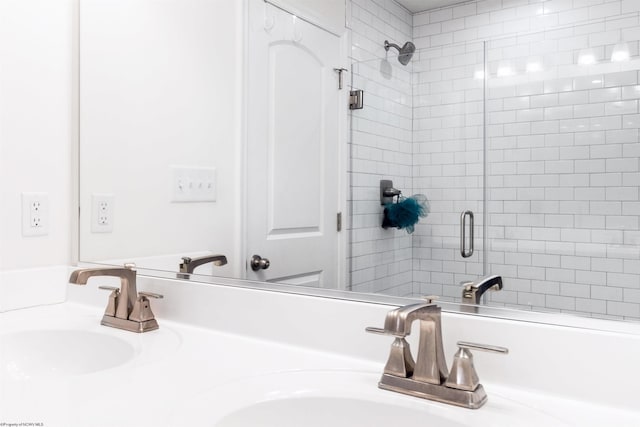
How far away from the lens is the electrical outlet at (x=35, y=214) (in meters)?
1.48

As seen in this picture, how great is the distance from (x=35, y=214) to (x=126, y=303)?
469mm

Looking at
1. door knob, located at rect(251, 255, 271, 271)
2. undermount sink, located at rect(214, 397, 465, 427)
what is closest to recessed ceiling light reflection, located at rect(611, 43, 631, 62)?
undermount sink, located at rect(214, 397, 465, 427)

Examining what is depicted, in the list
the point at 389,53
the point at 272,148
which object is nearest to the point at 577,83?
the point at 389,53

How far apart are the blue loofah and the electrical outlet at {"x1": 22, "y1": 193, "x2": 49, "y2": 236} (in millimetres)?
1082

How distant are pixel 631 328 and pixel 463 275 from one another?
0.28 metres

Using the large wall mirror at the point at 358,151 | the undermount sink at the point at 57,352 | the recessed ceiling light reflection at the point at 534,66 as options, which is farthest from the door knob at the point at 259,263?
the recessed ceiling light reflection at the point at 534,66

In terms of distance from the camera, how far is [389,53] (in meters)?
1.06

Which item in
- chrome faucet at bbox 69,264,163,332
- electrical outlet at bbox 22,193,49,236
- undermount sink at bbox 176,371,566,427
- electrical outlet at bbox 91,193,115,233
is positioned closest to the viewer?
undermount sink at bbox 176,371,566,427

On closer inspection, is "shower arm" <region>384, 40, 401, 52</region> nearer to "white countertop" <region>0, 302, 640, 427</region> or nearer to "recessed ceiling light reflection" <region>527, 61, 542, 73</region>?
"recessed ceiling light reflection" <region>527, 61, 542, 73</region>

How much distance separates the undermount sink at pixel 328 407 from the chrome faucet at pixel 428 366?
0.02 metres

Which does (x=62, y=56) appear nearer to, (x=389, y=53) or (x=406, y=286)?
(x=389, y=53)

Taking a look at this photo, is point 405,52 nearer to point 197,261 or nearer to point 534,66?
point 534,66

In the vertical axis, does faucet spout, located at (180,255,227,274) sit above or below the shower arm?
below

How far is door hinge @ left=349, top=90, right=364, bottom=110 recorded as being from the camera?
112 centimetres
